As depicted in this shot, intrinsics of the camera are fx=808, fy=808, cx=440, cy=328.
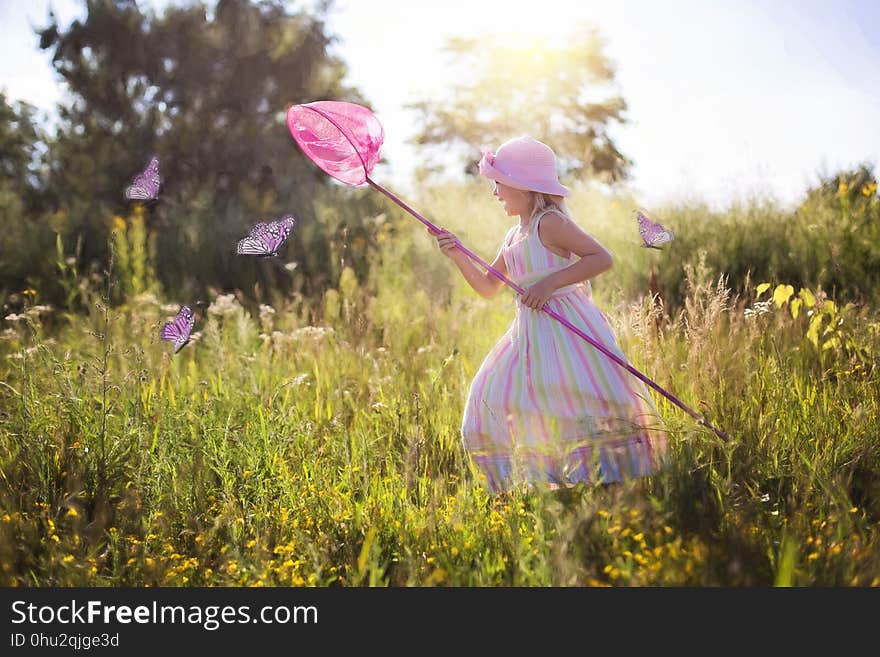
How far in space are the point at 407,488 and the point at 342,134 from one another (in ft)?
4.83

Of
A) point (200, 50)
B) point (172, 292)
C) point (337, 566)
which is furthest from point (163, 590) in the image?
point (200, 50)

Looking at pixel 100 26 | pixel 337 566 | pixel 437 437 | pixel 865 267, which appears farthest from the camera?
pixel 100 26

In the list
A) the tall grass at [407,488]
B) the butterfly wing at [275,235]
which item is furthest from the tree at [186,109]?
the butterfly wing at [275,235]

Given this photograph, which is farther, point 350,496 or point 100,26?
point 100,26

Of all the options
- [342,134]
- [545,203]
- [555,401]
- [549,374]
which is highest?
[342,134]

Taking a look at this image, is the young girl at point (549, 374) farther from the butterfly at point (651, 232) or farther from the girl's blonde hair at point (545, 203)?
the butterfly at point (651, 232)

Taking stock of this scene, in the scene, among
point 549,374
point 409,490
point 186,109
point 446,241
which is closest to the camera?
point 409,490

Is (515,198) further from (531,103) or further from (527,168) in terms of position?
(531,103)

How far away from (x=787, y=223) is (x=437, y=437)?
18.1ft

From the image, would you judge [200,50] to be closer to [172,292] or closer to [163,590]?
[172,292]

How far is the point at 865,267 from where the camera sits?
638 centimetres

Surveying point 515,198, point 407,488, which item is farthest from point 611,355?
point 407,488

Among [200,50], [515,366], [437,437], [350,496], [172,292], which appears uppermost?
[200,50]

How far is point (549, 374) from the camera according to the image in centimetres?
310
